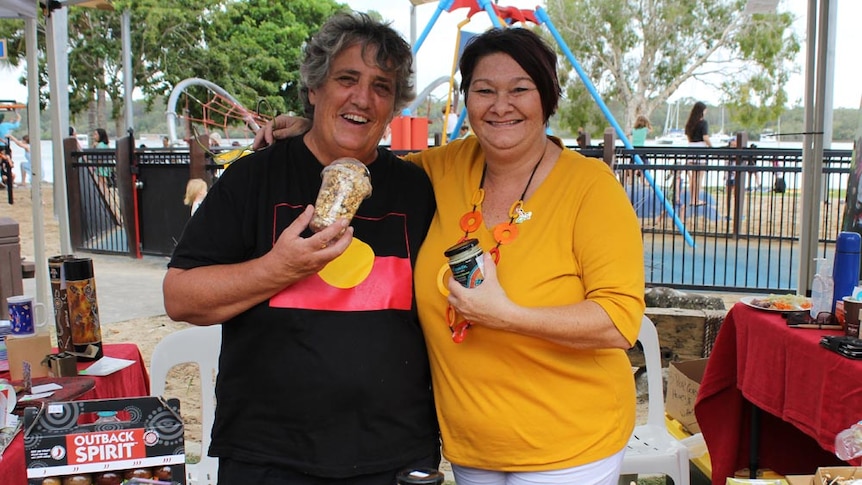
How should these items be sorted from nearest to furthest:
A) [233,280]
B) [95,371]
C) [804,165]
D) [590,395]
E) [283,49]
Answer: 1. [233,280]
2. [590,395]
3. [95,371]
4. [804,165]
5. [283,49]

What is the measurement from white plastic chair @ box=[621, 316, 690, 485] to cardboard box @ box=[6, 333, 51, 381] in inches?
91.3

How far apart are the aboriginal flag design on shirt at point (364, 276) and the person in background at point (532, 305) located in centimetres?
7

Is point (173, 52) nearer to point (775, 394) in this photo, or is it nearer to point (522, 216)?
point (775, 394)

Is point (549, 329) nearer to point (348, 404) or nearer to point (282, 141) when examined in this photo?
point (348, 404)

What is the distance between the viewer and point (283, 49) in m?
33.5

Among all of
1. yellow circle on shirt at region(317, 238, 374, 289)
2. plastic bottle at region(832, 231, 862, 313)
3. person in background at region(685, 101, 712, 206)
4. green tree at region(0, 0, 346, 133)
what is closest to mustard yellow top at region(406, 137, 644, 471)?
yellow circle on shirt at region(317, 238, 374, 289)

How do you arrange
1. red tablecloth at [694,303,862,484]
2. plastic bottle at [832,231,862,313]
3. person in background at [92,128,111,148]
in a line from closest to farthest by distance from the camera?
red tablecloth at [694,303,862,484]
plastic bottle at [832,231,862,313]
person in background at [92,128,111,148]

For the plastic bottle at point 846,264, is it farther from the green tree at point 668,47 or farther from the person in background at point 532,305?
the green tree at point 668,47

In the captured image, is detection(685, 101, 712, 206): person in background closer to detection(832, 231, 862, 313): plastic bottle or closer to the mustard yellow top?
detection(832, 231, 862, 313): plastic bottle

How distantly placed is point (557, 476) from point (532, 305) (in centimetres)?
44

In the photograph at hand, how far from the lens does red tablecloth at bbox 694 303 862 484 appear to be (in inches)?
110

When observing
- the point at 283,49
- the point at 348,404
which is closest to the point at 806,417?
the point at 348,404

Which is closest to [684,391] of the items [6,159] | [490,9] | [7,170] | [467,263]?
[467,263]

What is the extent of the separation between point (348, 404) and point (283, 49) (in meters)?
33.6
